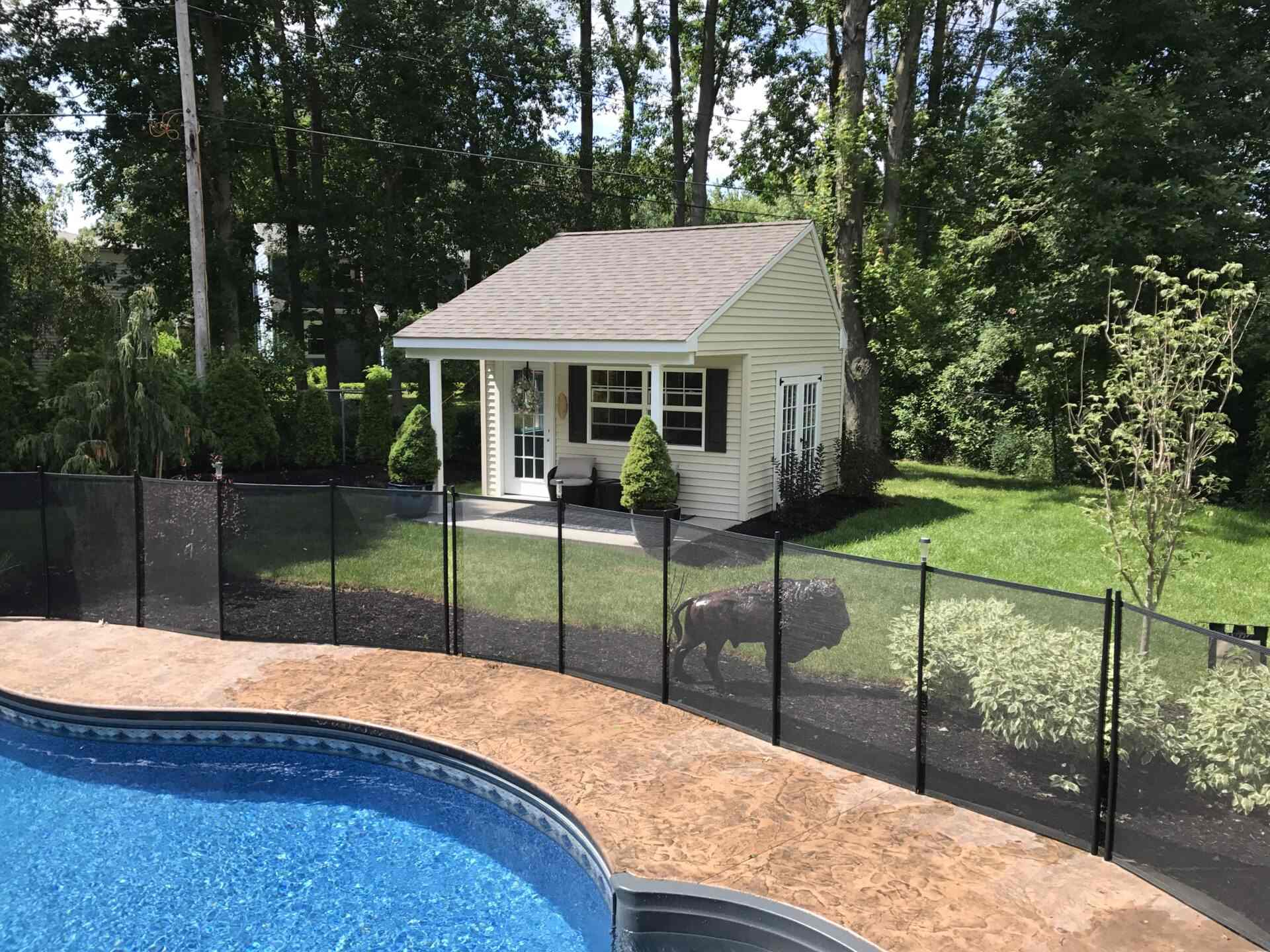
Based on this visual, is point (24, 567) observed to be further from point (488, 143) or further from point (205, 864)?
point (488, 143)

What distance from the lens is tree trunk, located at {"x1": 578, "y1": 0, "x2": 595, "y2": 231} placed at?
27328 mm

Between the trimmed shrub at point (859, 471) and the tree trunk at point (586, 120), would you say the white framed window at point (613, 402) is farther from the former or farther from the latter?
the tree trunk at point (586, 120)

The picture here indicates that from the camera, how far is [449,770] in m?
7.14

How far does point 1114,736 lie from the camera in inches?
205

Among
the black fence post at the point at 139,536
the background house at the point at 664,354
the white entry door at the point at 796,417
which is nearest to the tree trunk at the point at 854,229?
the white entry door at the point at 796,417

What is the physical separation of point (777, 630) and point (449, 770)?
8.80ft

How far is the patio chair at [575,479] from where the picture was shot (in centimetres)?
1476

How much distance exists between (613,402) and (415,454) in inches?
128

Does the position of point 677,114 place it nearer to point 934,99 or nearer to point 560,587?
point 934,99

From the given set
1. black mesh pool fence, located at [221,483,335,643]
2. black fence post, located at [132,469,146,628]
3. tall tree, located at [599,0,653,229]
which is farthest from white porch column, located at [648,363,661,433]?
tall tree, located at [599,0,653,229]

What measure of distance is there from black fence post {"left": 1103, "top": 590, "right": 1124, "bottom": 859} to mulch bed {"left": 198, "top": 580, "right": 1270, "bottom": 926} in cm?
5

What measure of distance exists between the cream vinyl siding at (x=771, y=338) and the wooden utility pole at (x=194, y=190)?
996 centimetres

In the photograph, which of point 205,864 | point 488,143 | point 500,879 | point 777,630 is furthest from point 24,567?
point 488,143

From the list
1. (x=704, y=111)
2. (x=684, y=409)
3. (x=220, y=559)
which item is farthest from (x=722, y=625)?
(x=704, y=111)
